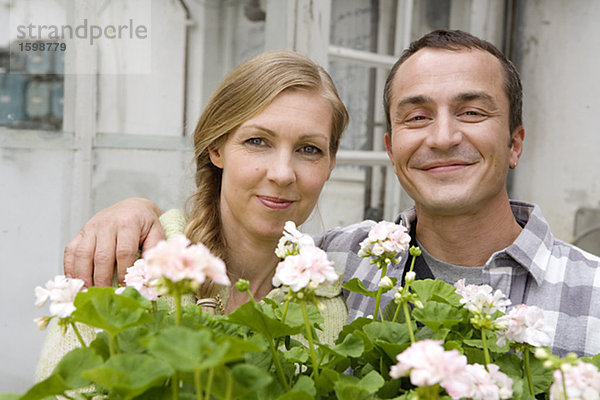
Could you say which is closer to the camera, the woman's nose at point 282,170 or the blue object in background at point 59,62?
the woman's nose at point 282,170

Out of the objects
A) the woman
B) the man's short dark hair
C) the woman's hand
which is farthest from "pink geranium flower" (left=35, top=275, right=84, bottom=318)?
the man's short dark hair

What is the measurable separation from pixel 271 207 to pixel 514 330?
608mm

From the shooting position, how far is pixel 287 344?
56 cm

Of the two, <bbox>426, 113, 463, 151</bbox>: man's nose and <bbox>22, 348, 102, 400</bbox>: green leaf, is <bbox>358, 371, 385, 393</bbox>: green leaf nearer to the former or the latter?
<bbox>22, 348, 102, 400</bbox>: green leaf

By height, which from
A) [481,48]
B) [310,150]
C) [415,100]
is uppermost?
[481,48]

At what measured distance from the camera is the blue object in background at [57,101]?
4.78ft

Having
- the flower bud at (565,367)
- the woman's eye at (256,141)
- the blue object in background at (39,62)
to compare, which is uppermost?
the blue object in background at (39,62)

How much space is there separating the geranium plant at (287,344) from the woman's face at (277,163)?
46 centimetres

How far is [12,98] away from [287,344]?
3.65 feet

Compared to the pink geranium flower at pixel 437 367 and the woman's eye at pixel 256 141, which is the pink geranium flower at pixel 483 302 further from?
the woman's eye at pixel 256 141

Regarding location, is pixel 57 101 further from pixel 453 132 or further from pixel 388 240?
pixel 388 240

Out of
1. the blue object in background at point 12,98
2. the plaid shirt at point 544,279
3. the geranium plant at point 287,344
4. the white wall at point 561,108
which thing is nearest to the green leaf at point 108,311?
the geranium plant at point 287,344

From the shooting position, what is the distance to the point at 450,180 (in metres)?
1.14

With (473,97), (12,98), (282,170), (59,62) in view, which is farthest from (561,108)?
(12,98)
